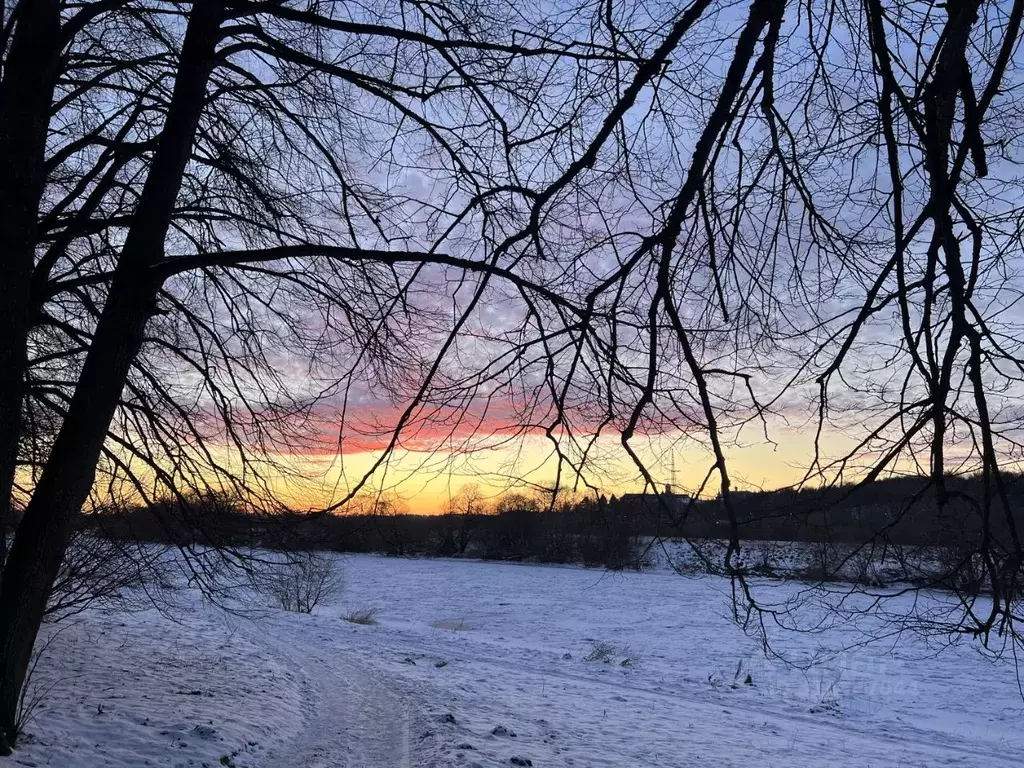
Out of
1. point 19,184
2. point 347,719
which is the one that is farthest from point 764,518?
point 347,719

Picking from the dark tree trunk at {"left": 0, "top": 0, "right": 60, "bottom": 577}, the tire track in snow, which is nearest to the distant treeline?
the dark tree trunk at {"left": 0, "top": 0, "right": 60, "bottom": 577}

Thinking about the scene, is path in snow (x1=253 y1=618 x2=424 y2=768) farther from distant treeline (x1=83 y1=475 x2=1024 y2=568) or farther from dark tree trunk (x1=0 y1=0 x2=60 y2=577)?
distant treeline (x1=83 y1=475 x2=1024 y2=568)

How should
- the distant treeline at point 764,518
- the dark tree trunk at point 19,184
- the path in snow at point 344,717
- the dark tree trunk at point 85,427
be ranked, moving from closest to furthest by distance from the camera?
1. the distant treeline at point 764,518
2. the dark tree trunk at point 85,427
3. the dark tree trunk at point 19,184
4. the path in snow at point 344,717

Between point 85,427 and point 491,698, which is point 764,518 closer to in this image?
point 85,427

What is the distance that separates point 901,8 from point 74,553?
446 inches

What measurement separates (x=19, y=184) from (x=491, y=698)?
34.0 ft

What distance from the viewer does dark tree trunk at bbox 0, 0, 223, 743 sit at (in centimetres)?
516

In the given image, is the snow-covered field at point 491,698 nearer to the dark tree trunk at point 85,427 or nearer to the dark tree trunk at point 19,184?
the dark tree trunk at point 85,427

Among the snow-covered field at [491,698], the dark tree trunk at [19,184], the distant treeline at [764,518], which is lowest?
the snow-covered field at [491,698]

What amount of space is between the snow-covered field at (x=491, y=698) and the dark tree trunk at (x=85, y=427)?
53.4 inches

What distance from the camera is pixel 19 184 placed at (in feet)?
17.7

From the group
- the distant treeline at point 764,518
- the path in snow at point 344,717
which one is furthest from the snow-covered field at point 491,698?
the distant treeline at point 764,518

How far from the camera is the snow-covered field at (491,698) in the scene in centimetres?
835

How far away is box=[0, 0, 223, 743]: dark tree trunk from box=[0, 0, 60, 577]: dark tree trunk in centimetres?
39
